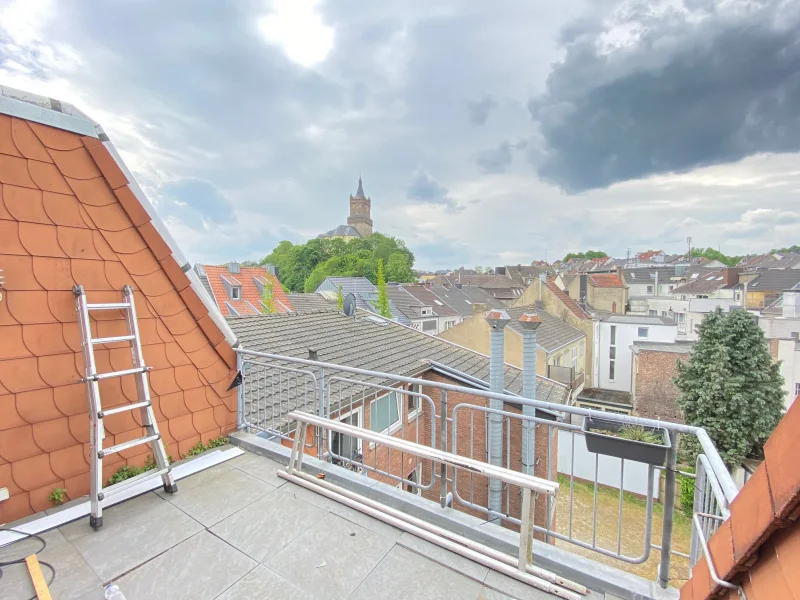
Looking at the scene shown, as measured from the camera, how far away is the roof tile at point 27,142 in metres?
2.58

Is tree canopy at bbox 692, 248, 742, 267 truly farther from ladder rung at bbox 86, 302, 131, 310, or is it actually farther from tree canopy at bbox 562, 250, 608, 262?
ladder rung at bbox 86, 302, 131, 310

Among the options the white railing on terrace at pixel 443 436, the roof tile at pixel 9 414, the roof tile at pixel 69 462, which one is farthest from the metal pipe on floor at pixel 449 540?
the roof tile at pixel 9 414

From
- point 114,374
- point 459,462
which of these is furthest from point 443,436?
point 114,374

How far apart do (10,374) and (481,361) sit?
9019mm

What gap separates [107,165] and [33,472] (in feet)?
8.01

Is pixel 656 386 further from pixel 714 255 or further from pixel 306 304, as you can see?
pixel 714 255

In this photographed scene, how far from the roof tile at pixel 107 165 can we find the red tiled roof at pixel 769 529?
13.9 feet

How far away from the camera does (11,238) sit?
2.56 meters

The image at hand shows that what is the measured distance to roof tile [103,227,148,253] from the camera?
3.07 meters

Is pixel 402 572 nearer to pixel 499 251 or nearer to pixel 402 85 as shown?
pixel 402 85

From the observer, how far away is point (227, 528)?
2531mm

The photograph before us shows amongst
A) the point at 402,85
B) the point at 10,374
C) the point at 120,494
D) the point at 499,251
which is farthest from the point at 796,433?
the point at 499,251

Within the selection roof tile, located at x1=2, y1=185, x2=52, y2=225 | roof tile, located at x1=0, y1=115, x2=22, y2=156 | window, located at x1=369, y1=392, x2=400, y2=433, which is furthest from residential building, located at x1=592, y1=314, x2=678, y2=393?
roof tile, located at x1=0, y1=115, x2=22, y2=156

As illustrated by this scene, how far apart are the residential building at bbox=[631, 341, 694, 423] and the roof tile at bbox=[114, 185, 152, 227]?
898 inches
